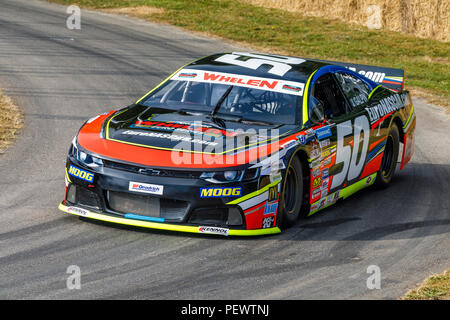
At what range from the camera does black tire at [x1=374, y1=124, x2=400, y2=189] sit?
9849 mm

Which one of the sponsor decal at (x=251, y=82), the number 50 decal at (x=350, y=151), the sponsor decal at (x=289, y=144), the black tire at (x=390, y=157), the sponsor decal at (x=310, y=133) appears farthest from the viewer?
the black tire at (x=390, y=157)

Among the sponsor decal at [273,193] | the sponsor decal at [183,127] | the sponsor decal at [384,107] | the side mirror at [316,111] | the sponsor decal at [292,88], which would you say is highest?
the sponsor decal at [292,88]

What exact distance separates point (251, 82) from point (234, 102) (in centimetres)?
32

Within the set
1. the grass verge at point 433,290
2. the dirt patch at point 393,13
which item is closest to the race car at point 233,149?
the grass verge at point 433,290

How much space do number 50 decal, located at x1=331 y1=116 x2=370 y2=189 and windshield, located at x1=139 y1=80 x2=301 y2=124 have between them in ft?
2.15

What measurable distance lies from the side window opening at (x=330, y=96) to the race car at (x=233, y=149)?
2 centimetres

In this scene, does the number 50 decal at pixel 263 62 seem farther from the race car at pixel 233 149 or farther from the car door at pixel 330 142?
the car door at pixel 330 142

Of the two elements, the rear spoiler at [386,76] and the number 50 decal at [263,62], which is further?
the rear spoiler at [386,76]

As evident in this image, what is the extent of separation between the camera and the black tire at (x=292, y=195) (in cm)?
746

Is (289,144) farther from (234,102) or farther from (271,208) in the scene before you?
(234,102)

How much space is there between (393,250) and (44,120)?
22.1 feet

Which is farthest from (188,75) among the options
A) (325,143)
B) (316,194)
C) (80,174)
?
(80,174)

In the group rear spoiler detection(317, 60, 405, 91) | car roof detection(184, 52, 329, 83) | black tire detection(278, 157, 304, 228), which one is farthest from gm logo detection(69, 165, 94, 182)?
rear spoiler detection(317, 60, 405, 91)

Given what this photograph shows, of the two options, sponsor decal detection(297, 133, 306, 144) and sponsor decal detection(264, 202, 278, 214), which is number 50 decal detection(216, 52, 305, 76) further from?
sponsor decal detection(264, 202, 278, 214)
